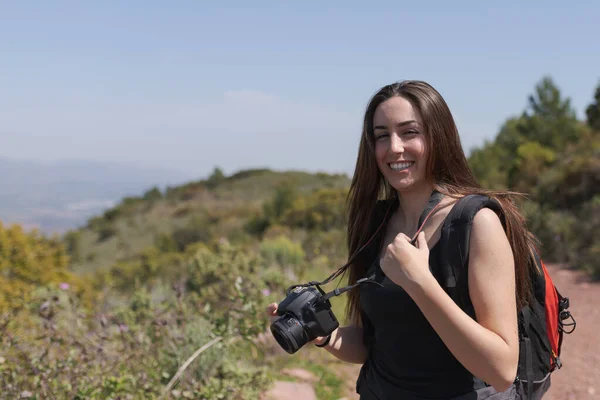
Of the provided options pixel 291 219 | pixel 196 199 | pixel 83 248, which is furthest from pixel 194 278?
pixel 196 199

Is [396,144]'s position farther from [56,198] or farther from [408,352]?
[56,198]

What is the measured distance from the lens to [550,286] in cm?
162

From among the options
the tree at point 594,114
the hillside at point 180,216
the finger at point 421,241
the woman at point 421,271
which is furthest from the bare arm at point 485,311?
the tree at point 594,114

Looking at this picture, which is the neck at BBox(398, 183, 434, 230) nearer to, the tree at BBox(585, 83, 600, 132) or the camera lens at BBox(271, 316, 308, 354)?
the camera lens at BBox(271, 316, 308, 354)

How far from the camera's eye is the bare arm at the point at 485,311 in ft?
4.30

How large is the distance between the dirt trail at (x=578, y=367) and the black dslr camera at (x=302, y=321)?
91.2 inches

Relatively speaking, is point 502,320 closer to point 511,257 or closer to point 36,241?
point 511,257

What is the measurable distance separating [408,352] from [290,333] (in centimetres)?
35

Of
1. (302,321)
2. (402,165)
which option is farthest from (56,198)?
(402,165)

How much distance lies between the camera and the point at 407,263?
1367 mm

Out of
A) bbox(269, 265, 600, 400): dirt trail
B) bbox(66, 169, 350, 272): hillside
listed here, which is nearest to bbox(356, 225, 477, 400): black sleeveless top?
bbox(269, 265, 600, 400): dirt trail

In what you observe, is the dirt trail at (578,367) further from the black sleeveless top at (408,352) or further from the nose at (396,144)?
the nose at (396,144)

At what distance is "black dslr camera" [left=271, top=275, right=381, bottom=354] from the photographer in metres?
1.67

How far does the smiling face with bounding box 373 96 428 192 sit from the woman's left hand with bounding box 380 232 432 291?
0.31 metres
